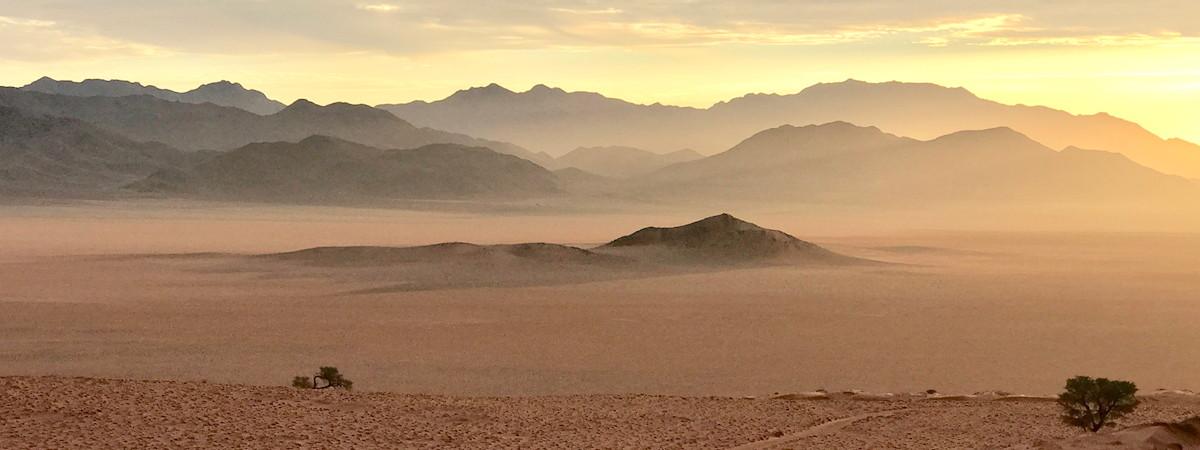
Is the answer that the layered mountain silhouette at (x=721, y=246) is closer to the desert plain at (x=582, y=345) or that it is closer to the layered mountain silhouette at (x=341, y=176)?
the desert plain at (x=582, y=345)

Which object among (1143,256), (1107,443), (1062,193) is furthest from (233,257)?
(1062,193)

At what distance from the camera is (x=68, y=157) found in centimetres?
16100

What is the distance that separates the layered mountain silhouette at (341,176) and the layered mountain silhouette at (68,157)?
26.7 feet

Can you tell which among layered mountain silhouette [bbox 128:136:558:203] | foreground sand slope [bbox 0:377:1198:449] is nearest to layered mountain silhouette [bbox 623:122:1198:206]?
layered mountain silhouette [bbox 128:136:558:203]

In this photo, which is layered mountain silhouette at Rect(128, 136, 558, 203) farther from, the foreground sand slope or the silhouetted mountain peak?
the foreground sand slope

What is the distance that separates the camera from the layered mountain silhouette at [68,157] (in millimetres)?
145875

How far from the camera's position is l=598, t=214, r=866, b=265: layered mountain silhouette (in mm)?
65500

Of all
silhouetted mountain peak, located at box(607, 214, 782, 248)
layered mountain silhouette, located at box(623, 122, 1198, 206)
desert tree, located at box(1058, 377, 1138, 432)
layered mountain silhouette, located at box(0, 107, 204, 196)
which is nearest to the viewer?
desert tree, located at box(1058, 377, 1138, 432)

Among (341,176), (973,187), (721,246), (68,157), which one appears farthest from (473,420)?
(973,187)

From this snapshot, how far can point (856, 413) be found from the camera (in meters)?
19.6

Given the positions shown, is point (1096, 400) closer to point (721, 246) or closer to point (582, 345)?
point (582, 345)

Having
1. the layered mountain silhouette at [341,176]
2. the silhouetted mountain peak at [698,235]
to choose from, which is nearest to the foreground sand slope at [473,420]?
the silhouetted mountain peak at [698,235]

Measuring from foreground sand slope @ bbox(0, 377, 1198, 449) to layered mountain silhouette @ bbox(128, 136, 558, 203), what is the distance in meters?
131

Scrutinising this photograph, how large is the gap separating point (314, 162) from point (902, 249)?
99188 mm
